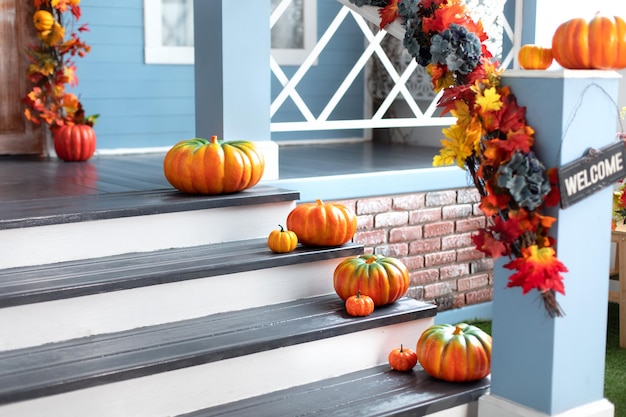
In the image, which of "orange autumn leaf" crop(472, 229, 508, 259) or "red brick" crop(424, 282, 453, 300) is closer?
"orange autumn leaf" crop(472, 229, 508, 259)

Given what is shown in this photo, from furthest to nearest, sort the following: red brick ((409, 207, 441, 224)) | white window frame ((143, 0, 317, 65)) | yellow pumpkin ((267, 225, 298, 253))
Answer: white window frame ((143, 0, 317, 65)), red brick ((409, 207, 441, 224)), yellow pumpkin ((267, 225, 298, 253))

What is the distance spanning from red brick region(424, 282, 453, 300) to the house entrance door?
8.43ft

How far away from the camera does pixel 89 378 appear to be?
2533 mm

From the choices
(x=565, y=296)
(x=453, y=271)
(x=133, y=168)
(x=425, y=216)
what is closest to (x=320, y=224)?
(x=565, y=296)

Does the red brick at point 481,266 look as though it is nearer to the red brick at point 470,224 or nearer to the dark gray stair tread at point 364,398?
the red brick at point 470,224

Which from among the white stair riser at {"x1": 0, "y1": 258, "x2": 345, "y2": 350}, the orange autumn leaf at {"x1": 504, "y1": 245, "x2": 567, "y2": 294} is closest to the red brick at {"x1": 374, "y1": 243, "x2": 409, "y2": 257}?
the white stair riser at {"x1": 0, "y1": 258, "x2": 345, "y2": 350}

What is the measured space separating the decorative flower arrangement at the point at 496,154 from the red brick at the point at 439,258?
6.56 feet

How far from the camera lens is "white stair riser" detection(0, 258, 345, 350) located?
279 cm

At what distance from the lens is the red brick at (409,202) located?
14.8ft

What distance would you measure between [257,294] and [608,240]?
1303 millimetres

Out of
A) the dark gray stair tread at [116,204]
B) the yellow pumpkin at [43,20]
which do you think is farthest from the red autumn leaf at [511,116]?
the yellow pumpkin at [43,20]

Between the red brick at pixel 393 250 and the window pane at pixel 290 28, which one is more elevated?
the window pane at pixel 290 28

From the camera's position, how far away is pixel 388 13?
3.13 m

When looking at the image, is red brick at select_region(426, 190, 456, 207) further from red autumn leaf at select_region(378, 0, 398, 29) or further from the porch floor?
red autumn leaf at select_region(378, 0, 398, 29)
